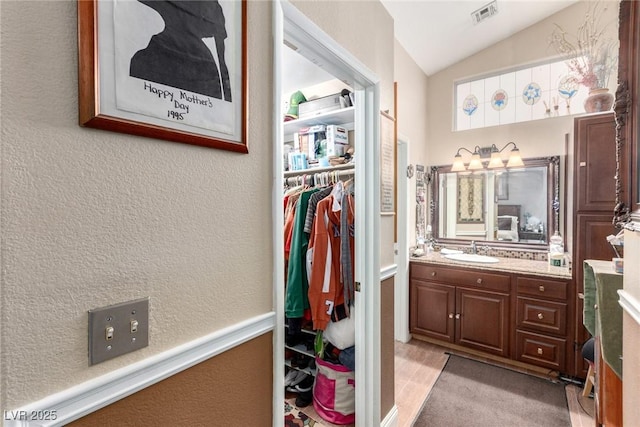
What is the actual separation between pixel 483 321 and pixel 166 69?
3035mm

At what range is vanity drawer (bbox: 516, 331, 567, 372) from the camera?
242cm

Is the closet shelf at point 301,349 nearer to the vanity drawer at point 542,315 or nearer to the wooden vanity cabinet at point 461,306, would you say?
the wooden vanity cabinet at point 461,306

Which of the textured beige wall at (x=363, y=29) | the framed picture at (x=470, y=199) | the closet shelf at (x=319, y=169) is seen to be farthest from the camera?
the framed picture at (x=470, y=199)

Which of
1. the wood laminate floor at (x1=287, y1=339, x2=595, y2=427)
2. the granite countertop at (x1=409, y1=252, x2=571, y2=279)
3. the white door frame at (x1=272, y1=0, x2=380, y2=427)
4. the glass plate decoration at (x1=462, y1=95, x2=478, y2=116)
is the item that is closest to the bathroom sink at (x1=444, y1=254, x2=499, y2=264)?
the granite countertop at (x1=409, y1=252, x2=571, y2=279)

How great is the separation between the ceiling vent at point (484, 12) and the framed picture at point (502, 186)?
1.46 metres

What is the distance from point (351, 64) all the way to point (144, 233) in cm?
122

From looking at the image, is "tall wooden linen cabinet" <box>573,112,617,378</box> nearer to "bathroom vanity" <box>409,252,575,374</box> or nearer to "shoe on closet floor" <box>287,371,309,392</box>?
"bathroom vanity" <box>409,252,575,374</box>

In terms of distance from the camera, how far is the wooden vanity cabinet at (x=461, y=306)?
2.68m

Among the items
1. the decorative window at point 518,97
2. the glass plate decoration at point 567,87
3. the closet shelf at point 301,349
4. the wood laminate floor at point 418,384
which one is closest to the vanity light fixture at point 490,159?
the decorative window at point 518,97

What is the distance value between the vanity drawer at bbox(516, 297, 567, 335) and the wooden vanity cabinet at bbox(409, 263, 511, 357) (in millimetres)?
110

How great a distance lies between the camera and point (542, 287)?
2482 millimetres

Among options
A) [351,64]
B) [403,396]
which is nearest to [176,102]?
[351,64]

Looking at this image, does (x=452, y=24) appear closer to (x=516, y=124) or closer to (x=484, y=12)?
(x=484, y=12)

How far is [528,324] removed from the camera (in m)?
2.55
